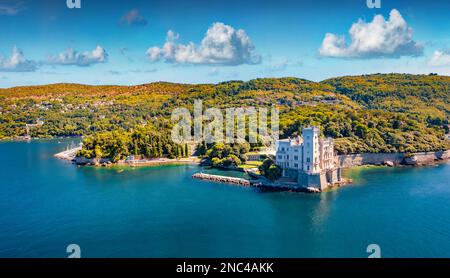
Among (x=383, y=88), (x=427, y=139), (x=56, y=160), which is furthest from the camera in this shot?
(x=383, y=88)

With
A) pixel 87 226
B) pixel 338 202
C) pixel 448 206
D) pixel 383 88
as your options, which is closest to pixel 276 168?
pixel 338 202

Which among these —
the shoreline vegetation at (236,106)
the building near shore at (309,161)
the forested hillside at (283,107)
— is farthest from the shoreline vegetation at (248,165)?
the forested hillside at (283,107)

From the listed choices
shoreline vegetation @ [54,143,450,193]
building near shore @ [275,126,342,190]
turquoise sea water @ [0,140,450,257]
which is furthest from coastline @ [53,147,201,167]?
building near shore @ [275,126,342,190]

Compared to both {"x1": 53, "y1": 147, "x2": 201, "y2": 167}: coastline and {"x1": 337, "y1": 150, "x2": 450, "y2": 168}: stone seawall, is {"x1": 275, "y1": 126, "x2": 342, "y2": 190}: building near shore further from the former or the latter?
{"x1": 53, "y1": 147, "x2": 201, "y2": 167}: coastline

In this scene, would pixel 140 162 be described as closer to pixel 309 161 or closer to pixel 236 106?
pixel 309 161

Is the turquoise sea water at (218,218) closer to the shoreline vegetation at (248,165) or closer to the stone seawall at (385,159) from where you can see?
the shoreline vegetation at (248,165)

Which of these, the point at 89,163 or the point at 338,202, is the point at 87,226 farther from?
the point at 89,163
